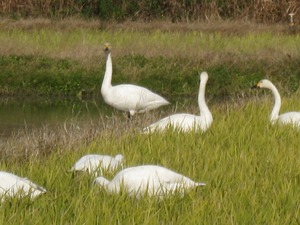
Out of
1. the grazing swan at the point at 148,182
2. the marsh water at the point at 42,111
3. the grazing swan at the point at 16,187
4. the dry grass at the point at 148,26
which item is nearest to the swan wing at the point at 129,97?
the marsh water at the point at 42,111

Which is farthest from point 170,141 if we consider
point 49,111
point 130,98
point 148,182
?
point 49,111

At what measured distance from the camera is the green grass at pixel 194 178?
4.82 m

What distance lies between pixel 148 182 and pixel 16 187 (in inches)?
28.9

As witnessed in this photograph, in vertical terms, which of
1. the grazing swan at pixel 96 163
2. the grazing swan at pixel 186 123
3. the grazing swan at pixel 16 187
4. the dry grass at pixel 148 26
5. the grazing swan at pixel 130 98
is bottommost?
the dry grass at pixel 148 26

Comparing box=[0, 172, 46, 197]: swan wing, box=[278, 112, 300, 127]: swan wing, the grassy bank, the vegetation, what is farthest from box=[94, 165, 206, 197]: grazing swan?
the vegetation

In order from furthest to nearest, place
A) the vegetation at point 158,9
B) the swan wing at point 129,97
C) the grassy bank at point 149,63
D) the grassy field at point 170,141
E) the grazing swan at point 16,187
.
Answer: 1. the vegetation at point 158,9
2. the grassy bank at point 149,63
3. the swan wing at point 129,97
4. the grazing swan at point 16,187
5. the grassy field at point 170,141

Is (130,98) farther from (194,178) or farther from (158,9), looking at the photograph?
(158,9)

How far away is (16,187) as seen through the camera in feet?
17.4

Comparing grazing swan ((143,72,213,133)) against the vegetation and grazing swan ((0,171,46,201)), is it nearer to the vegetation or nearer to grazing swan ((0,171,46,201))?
grazing swan ((0,171,46,201))

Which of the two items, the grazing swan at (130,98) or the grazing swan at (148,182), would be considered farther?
the grazing swan at (130,98)

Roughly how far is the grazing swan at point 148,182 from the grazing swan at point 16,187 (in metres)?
0.40

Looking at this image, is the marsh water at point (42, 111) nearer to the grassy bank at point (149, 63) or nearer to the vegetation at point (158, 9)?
the grassy bank at point (149, 63)

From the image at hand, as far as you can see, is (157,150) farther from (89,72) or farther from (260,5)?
(260,5)

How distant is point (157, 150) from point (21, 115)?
17.7 ft
